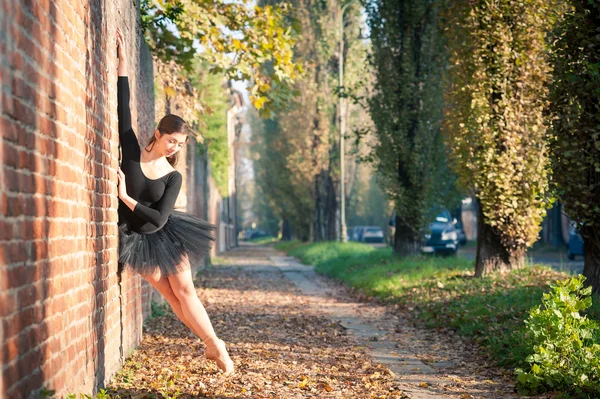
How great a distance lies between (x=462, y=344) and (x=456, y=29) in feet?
22.0

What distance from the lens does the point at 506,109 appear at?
13430mm

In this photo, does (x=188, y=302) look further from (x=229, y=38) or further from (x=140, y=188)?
(x=229, y=38)

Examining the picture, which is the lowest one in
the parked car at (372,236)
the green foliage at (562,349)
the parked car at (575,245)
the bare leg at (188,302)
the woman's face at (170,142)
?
the parked car at (372,236)

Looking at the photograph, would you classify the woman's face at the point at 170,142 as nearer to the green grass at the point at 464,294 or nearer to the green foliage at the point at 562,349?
the green foliage at the point at 562,349

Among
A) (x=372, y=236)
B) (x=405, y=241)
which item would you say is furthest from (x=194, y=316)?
(x=372, y=236)

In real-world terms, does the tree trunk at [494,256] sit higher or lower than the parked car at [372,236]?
higher

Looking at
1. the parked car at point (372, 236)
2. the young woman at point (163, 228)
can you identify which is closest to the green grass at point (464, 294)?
the young woman at point (163, 228)

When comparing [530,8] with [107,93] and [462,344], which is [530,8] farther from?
[107,93]

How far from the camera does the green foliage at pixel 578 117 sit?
29.8 feet

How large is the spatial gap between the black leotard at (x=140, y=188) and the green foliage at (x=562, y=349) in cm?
301

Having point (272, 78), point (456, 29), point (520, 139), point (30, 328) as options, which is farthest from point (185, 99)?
Answer: point (30, 328)

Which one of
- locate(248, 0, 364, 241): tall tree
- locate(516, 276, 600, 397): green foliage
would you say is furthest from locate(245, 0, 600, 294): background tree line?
locate(248, 0, 364, 241): tall tree

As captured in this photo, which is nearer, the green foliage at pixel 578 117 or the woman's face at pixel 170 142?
the woman's face at pixel 170 142

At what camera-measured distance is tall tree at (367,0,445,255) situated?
1914 cm
